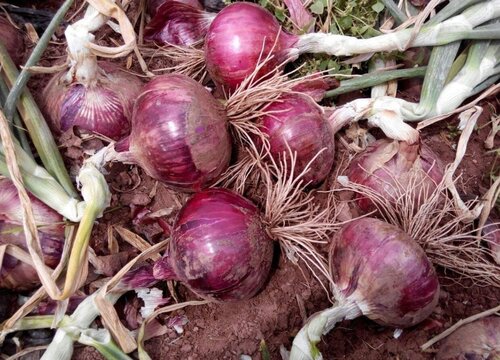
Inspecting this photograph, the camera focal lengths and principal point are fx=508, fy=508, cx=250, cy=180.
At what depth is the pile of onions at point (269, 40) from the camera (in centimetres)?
122

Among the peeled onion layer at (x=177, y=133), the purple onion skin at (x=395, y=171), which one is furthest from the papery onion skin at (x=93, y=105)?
the purple onion skin at (x=395, y=171)

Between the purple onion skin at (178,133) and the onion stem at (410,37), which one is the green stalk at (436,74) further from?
the purple onion skin at (178,133)

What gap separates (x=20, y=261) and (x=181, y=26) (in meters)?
0.75

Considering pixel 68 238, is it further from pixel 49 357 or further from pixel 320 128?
pixel 320 128

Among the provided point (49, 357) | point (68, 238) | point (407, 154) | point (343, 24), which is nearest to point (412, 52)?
point (343, 24)

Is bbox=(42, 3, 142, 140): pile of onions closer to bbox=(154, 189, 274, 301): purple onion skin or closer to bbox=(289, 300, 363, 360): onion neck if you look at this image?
bbox=(154, 189, 274, 301): purple onion skin

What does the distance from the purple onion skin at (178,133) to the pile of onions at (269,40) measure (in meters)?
0.12

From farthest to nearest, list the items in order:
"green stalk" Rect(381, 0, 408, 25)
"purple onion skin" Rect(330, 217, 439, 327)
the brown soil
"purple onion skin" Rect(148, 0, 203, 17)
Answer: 1. "purple onion skin" Rect(148, 0, 203, 17)
2. "green stalk" Rect(381, 0, 408, 25)
3. the brown soil
4. "purple onion skin" Rect(330, 217, 439, 327)

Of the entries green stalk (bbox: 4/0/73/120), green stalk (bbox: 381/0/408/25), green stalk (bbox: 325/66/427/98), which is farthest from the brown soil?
green stalk (bbox: 381/0/408/25)

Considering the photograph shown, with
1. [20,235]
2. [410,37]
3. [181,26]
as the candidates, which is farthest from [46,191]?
[410,37]

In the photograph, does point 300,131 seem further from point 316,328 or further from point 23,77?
point 23,77

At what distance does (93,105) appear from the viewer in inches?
47.9

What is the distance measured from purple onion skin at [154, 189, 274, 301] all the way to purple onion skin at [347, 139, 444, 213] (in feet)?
0.96

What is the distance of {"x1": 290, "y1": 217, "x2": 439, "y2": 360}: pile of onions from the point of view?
1.08 metres
